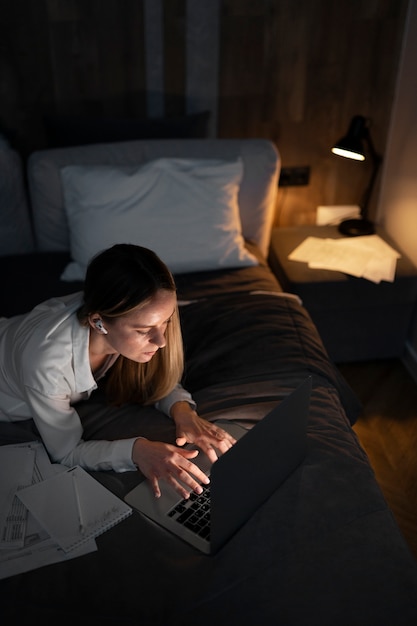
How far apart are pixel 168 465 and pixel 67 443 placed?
0.26 metres

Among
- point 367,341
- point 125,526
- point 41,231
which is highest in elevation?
point 41,231

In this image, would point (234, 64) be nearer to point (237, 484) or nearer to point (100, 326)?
point (100, 326)

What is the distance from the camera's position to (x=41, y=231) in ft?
8.05

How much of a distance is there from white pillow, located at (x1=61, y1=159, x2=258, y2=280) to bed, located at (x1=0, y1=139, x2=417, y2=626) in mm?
176

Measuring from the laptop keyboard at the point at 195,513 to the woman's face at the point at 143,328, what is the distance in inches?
12.9

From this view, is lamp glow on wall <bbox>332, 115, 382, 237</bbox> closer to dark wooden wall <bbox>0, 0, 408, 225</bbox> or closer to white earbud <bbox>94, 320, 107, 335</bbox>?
dark wooden wall <bbox>0, 0, 408, 225</bbox>

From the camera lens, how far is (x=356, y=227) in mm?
2754

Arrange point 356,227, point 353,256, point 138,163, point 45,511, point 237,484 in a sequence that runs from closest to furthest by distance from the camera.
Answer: point 237,484, point 45,511, point 138,163, point 353,256, point 356,227

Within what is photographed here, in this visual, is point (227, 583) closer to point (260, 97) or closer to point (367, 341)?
point (367, 341)

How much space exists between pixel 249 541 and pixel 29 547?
0.43 m

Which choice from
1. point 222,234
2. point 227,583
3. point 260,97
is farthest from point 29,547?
point 260,97

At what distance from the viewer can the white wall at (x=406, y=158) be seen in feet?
8.35

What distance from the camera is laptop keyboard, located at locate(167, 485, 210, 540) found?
131 centimetres

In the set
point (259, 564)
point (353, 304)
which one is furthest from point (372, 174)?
point (259, 564)
